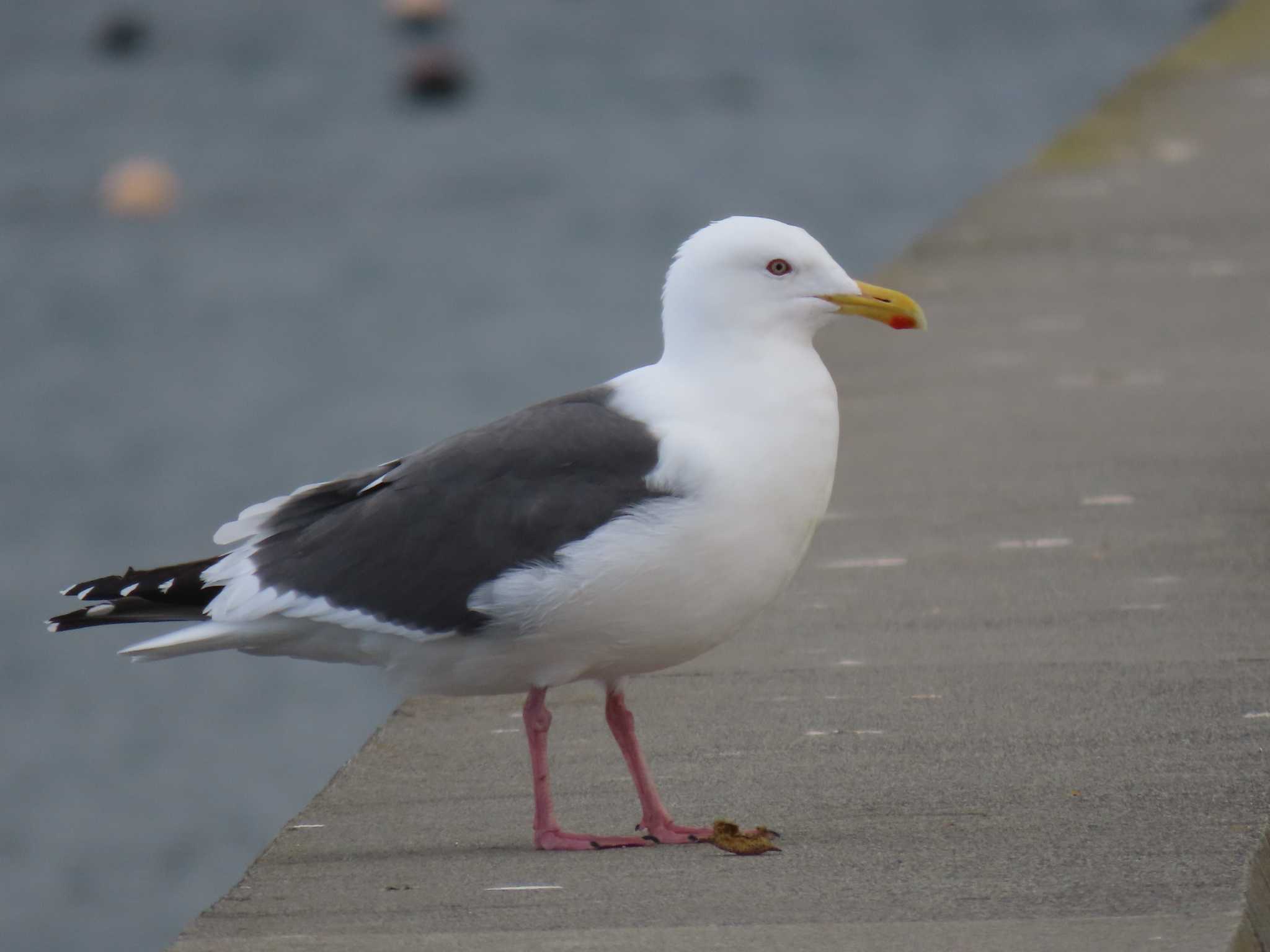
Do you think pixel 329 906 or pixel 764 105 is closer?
pixel 329 906

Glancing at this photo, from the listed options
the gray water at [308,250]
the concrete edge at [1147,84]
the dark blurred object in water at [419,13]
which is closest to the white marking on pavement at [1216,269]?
the gray water at [308,250]

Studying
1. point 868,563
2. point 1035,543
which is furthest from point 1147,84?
point 868,563

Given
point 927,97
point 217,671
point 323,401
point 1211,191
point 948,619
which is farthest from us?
point 927,97

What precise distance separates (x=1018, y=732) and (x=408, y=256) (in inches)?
813

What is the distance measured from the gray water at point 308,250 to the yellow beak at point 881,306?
4.07 metres

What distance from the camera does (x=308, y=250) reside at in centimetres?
2461

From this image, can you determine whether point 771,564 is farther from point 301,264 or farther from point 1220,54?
point 301,264

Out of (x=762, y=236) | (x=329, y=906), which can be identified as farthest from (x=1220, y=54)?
(x=329, y=906)

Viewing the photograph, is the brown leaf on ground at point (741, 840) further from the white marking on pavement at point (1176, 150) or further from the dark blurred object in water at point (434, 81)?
the dark blurred object in water at point (434, 81)

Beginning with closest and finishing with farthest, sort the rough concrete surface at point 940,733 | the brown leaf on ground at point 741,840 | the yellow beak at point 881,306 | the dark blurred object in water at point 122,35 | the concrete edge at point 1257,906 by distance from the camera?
the concrete edge at point 1257,906
the rough concrete surface at point 940,733
the brown leaf on ground at point 741,840
the yellow beak at point 881,306
the dark blurred object in water at point 122,35

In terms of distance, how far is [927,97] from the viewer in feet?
96.2

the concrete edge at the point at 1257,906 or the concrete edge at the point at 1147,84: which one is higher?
the concrete edge at the point at 1147,84

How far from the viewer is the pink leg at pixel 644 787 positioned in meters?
3.81

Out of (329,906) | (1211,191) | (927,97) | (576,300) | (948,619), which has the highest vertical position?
(927,97)
